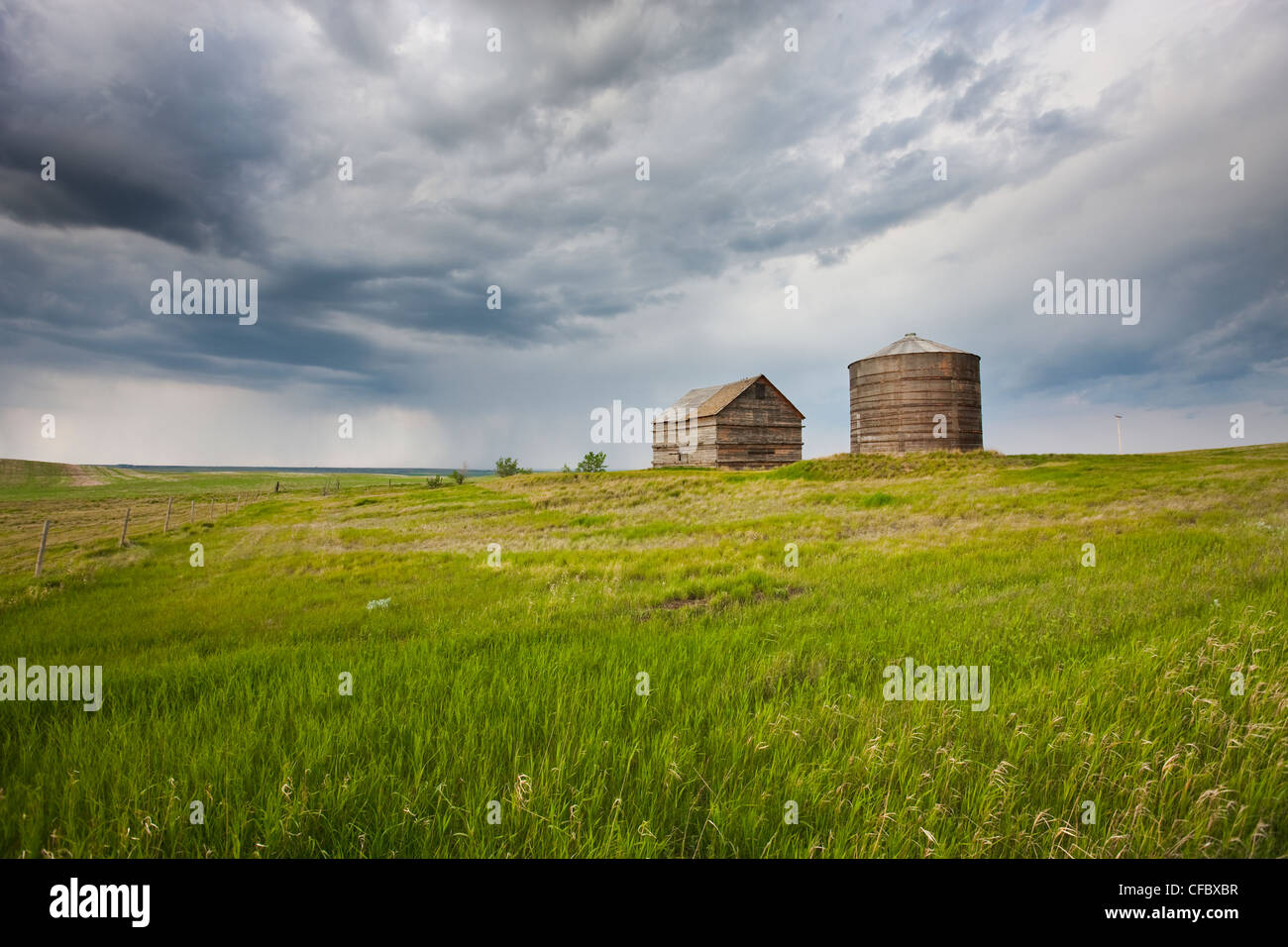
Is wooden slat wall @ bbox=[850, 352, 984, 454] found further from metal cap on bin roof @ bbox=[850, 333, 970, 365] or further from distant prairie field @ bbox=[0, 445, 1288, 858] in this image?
distant prairie field @ bbox=[0, 445, 1288, 858]

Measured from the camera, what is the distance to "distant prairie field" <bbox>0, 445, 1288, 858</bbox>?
299 centimetres

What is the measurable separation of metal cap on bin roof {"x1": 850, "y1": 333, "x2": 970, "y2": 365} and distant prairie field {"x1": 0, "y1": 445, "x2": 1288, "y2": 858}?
34430 millimetres

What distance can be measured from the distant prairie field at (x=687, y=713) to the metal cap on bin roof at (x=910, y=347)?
3443 cm

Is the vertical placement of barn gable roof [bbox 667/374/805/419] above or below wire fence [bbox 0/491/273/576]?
above

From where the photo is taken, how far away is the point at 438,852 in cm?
281

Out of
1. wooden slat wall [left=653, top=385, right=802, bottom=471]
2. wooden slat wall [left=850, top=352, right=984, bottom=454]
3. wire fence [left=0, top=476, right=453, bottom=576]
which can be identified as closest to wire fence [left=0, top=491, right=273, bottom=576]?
wire fence [left=0, top=476, right=453, bottom=576]

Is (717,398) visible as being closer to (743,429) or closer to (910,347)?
(743,429)

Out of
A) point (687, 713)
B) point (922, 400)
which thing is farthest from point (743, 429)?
point (687, 713)

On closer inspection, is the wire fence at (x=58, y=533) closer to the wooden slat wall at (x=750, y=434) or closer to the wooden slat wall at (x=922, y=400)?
the wooden slat wall at (x=750, y=434)

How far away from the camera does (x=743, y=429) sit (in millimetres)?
52844

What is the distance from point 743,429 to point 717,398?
4.37 m
